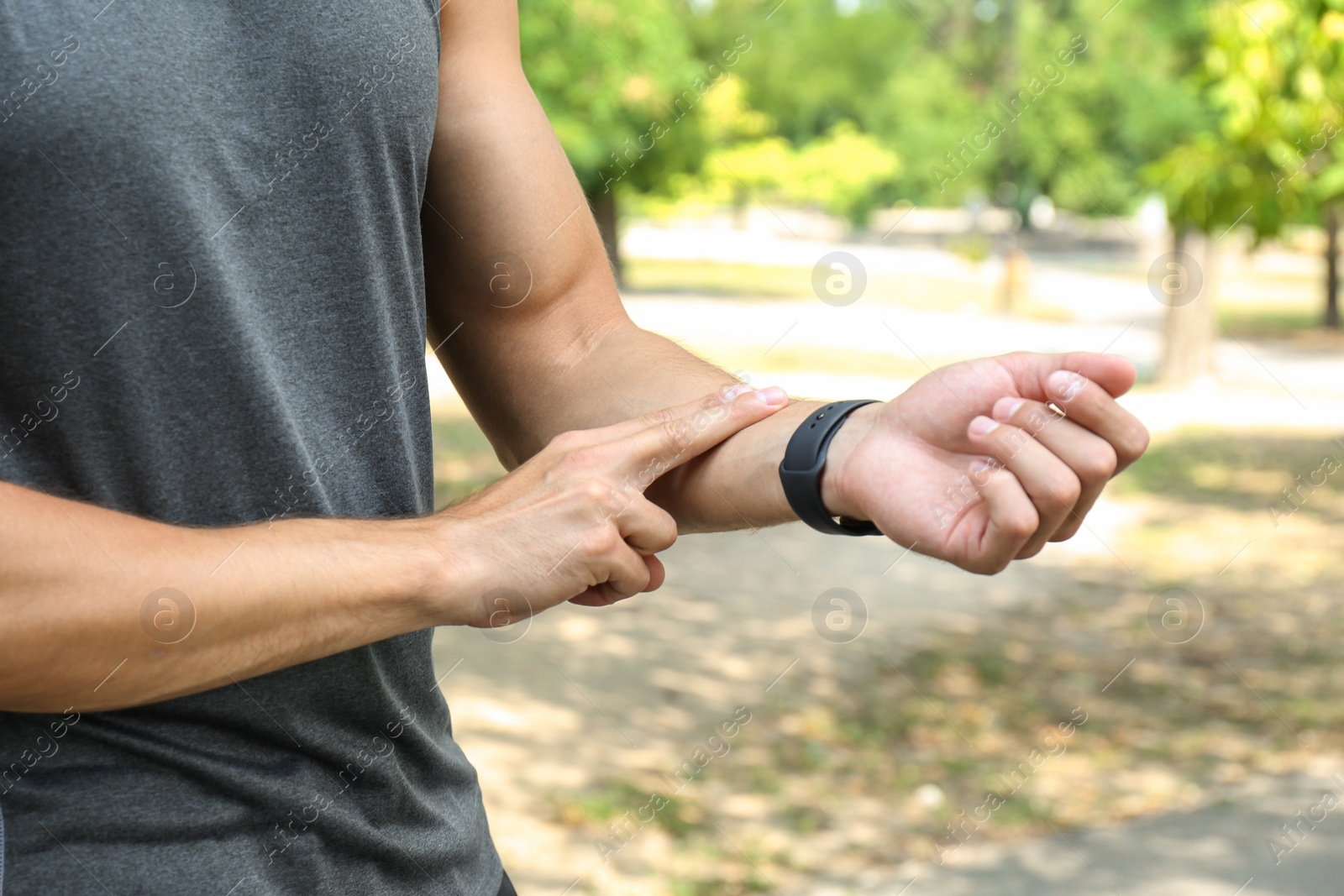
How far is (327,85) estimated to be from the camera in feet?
4.56

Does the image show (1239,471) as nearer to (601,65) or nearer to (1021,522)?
(601,65)

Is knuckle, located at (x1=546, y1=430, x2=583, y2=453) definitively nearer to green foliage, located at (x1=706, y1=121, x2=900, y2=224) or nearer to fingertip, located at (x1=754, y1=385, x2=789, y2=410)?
fingertip, located at (x1=754, y1=385, x2=789, y2=410)

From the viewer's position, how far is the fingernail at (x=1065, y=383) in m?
1.37

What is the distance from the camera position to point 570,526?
144cm

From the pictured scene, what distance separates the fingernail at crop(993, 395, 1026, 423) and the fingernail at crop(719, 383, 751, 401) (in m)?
0.40

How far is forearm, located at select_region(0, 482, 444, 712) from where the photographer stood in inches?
43.4

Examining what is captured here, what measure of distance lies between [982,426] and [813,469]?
9.4 inches

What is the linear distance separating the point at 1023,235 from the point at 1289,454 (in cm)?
3273

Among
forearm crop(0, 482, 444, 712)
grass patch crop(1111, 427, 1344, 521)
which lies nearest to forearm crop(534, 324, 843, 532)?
forearm crop(0, 482, 444, 712)

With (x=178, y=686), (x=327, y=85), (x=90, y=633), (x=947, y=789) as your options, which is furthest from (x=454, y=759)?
(x=947, y=789)

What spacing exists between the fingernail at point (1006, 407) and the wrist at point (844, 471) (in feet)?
0.63

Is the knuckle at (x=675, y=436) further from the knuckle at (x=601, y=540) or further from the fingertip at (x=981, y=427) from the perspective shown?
the fingertip at (x=981, y=427)

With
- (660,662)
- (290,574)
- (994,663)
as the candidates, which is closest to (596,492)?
(290,574)

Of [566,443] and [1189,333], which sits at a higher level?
[566,443]
